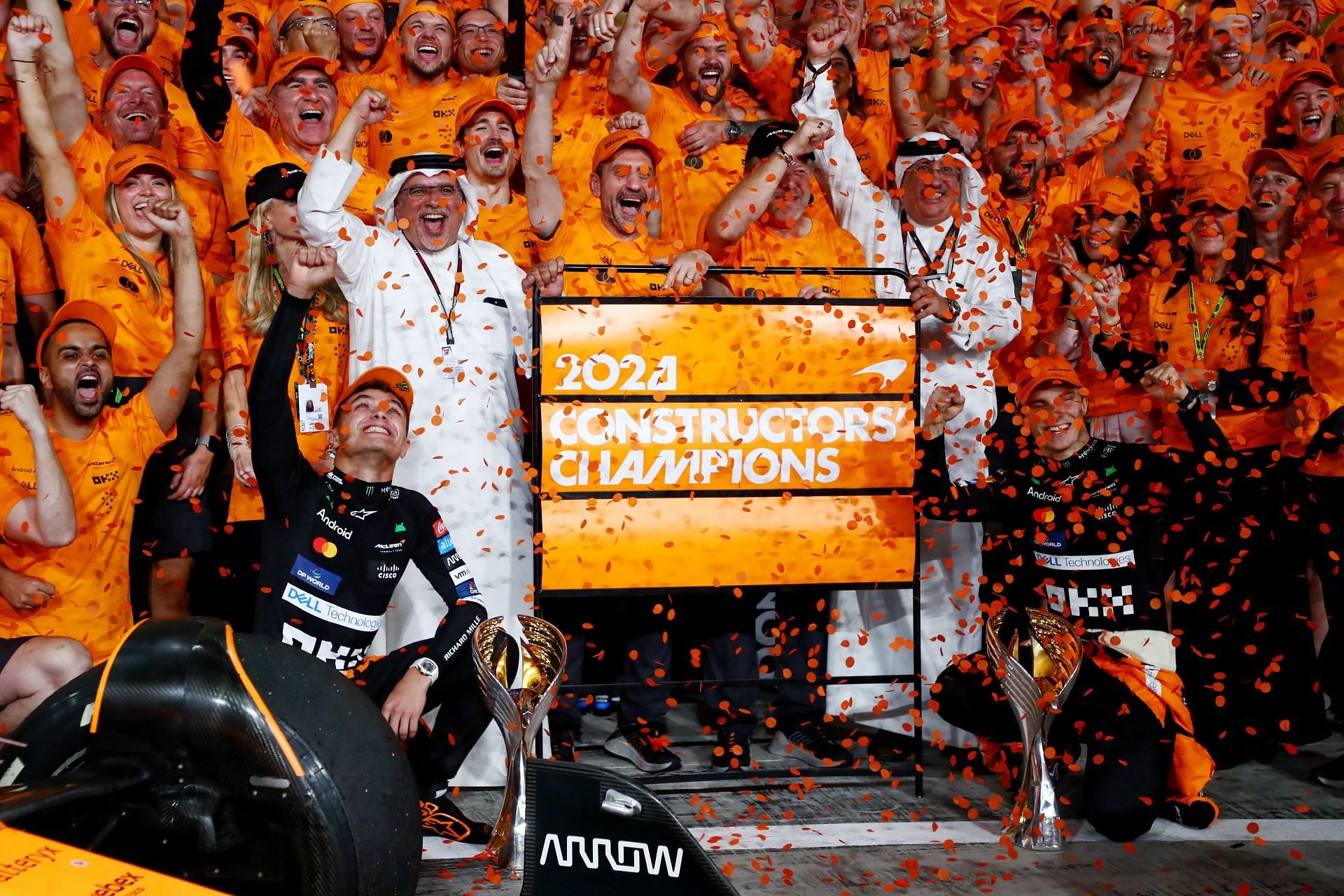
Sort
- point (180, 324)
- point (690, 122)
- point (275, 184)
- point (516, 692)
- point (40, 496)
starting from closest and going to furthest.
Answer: point (516, 692)
point (40, 496)
point (180, 324)
point (275, 184)
point (690, 122)

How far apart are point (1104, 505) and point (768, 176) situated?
2025 mm

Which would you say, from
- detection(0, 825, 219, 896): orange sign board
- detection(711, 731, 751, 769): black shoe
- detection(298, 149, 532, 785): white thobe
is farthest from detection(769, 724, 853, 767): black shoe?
detection(0, 825, 219, 896): orange sign board

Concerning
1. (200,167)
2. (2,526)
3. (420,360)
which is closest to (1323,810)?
(420,360)

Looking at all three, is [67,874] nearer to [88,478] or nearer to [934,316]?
[88,478]

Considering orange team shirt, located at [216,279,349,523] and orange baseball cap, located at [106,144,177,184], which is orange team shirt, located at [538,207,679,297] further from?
orange baseball cap, located at [106,144,177,184]

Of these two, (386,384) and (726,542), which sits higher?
(386,384)

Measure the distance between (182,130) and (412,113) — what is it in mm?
1071

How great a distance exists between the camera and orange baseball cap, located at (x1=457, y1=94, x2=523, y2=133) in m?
5.50

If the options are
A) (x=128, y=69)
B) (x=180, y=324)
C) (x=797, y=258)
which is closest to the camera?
(x=180, y=324)

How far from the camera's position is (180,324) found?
5066mm

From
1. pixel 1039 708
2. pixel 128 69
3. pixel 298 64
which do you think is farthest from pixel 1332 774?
pixel 128 69

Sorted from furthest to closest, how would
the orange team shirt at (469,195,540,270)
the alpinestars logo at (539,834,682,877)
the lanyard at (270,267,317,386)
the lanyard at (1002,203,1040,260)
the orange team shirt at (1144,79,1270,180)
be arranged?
the orange team shirt at (1144,79,1270,180) < the lanyard at (1002,203,1040,260) < the orange team shirt at (469,195,540,270) < the lanyard at (270,267,317,386) < the alpinestars logo at (539,834,682,877)

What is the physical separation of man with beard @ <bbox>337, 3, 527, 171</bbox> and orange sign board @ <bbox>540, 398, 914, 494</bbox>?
6.06 ft

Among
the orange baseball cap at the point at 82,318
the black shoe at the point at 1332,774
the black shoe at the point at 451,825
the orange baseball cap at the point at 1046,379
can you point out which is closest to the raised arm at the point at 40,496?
the orange baseball cap at the point at 82,318
